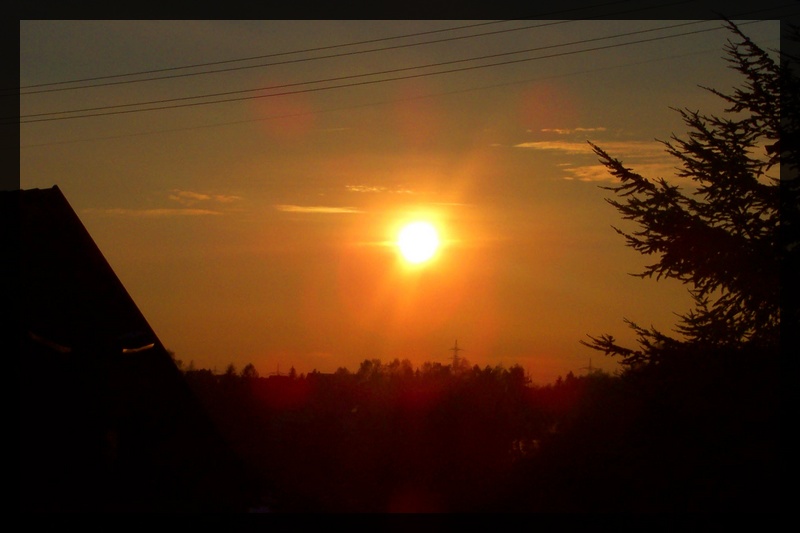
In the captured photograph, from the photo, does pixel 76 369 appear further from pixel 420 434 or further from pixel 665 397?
pixel 420 434

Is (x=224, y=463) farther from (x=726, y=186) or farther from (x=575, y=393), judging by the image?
(x=575, y=393)

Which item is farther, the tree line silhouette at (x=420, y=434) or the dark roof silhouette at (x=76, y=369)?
the tree line silhouette at (x=420, y=434)

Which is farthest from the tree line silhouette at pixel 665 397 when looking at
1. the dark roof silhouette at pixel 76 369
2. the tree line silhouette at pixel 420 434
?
the tree line silhouette at pixel 420 434

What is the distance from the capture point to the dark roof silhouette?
8.35 metres

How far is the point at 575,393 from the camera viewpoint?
57.7m

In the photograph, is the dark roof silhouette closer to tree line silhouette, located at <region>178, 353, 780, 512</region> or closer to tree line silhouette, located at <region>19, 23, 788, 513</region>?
tree line silhouette, located at <region>19, 23, 788, 513</region>

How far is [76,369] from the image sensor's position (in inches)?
340

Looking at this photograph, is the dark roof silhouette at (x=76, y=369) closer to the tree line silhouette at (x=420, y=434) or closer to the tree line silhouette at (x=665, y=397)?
the tree line silhouette at (x=665, y=397)

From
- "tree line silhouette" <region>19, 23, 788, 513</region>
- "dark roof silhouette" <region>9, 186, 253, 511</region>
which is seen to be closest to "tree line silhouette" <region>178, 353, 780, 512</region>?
"tree line silhouette" <region>19, 23, 788, 513</region>

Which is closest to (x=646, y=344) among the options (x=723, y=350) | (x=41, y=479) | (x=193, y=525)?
(x=723, y=350)

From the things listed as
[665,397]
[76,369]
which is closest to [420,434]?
[665,397]

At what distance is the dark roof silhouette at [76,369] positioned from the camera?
835cm

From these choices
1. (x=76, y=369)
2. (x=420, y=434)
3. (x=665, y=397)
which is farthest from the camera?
(x=420, y=434)

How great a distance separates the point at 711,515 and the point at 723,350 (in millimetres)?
2996
